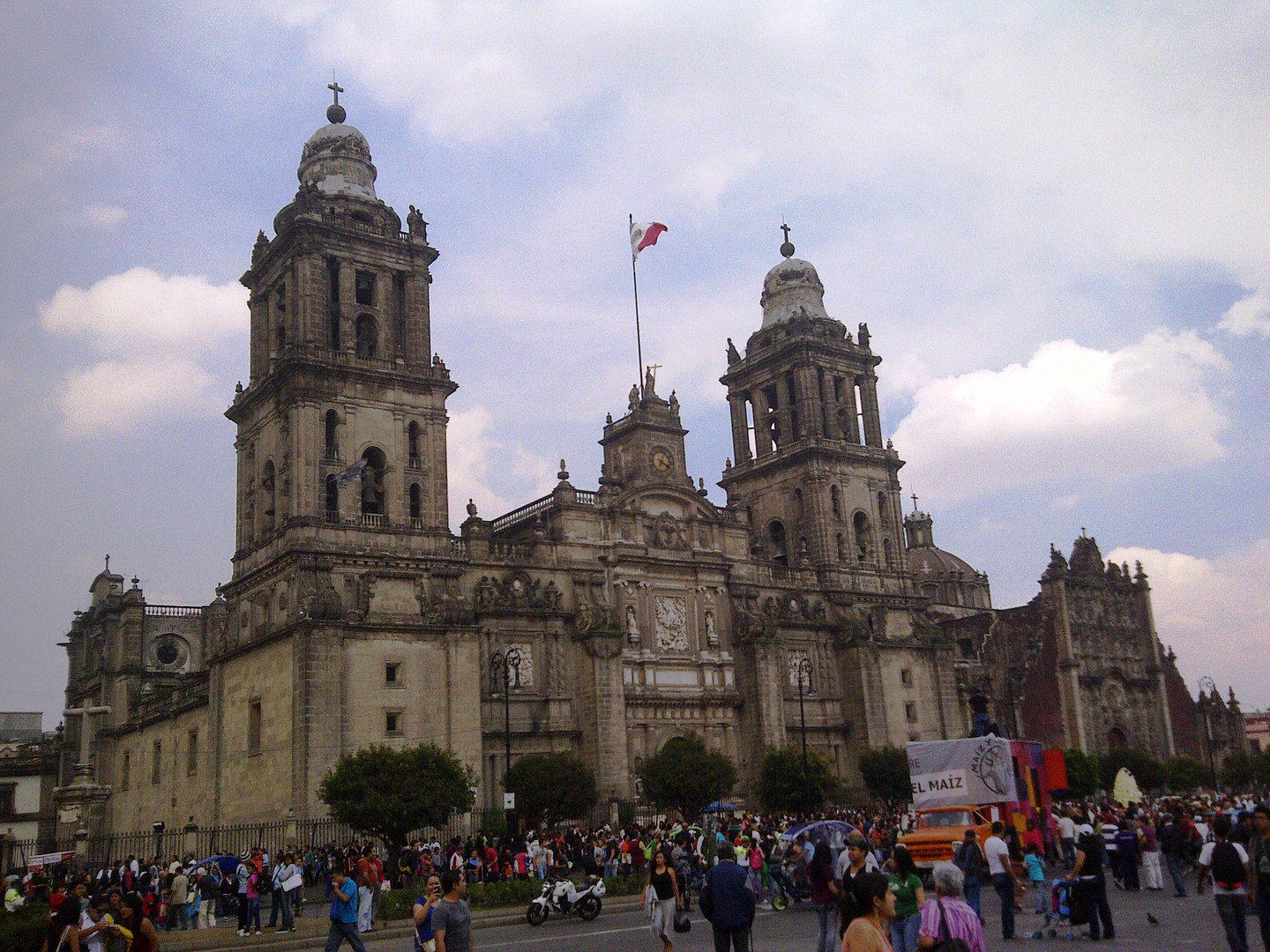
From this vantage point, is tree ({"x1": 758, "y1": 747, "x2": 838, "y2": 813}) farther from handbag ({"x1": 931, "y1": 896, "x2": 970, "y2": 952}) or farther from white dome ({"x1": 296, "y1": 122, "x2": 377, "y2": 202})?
handbag ({"x1": 931, "y1": 896, "x2": 970, "y2": 952})

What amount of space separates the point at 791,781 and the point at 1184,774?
1113 inches

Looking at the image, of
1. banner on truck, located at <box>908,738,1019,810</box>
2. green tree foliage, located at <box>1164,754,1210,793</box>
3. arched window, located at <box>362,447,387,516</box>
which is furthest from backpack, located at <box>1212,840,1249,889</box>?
green tree foliage, located at <box>1164,754,1210,793</box>

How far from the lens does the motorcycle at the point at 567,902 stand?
78.1ft

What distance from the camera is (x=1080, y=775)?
179ft

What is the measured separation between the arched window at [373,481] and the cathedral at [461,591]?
0.43ft

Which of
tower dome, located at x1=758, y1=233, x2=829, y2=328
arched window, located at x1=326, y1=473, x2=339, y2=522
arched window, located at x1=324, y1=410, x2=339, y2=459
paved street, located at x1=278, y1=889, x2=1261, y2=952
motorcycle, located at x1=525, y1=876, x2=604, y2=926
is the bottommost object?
paved street, located at x1=278, y1=889, x2=1261, y2=952

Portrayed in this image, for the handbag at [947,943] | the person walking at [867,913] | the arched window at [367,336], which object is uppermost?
the arched window at [367,336]

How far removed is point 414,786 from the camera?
35188 millimetres

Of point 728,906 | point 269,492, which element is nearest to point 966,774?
point 728,906

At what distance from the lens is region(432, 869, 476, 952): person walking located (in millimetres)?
11742

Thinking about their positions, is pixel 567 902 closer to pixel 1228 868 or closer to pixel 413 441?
pixel 1228 868

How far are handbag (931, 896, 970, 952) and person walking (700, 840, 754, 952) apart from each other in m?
4.12

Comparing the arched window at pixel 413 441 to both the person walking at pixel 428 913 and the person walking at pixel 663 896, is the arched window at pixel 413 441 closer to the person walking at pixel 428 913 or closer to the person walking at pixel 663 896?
the person walking at pixel 663 896

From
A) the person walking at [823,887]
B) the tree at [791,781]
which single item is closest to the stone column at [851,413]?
the tree at [791,781]
